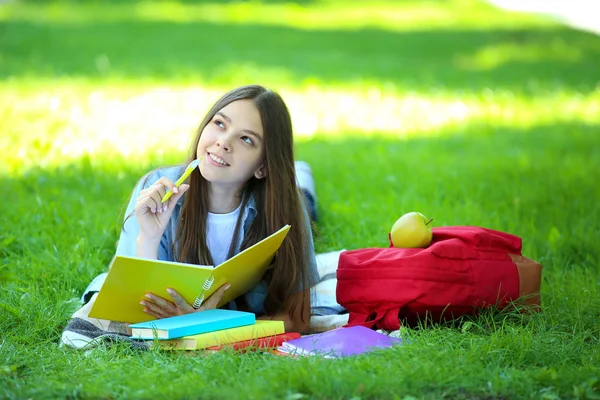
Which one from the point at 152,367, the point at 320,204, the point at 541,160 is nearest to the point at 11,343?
the point at 152,367

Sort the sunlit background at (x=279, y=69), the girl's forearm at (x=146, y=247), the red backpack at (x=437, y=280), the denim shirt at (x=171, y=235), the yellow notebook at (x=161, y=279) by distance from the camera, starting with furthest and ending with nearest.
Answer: the sunlit background at (x=279, y=69), the denim shirt at (x=171, y=235), the red backpack at (x=437, y=280), the girl's forearm at (x=146, y=247), the yellow notebook at (x=161, y=279)

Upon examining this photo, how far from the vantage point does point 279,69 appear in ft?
38.4

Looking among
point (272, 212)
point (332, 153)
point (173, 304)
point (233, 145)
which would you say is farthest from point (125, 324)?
point (332, 153)

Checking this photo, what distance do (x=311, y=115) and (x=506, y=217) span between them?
3.95m

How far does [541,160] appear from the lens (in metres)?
7.37

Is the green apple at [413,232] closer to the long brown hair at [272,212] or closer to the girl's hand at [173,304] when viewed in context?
the long brown hair at [272,212]

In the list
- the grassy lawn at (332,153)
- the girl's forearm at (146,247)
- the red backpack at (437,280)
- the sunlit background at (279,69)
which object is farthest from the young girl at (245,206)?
the sunlit background at (279,69)

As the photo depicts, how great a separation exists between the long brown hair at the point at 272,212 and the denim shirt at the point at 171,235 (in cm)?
4

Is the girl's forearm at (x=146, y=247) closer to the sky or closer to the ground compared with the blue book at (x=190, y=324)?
closer to the sky

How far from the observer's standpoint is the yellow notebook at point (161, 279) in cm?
334

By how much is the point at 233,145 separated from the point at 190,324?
85 centimetres

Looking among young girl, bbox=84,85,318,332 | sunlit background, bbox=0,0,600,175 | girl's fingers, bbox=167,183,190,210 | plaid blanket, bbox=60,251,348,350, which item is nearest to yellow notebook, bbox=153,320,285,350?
plaid blanket, bbox=60,251,348,350

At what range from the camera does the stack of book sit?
11.1ft

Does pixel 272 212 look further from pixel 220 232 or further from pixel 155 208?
pixel 155 208
